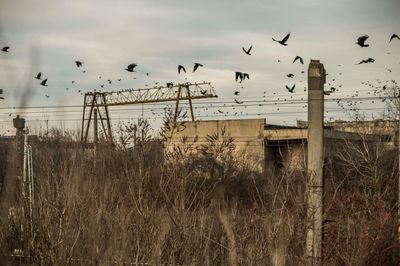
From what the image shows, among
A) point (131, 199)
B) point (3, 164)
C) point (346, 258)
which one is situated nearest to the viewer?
point (3, 164)

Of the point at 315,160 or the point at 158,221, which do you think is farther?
the point at 315,160

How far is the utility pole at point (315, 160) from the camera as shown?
24.4ft

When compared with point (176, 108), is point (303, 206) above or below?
below

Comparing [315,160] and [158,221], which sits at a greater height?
[315,160]

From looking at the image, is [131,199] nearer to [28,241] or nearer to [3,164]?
[28,241]

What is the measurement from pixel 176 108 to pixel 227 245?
196cm

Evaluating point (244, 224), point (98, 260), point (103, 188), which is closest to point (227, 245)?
point (244, 224)

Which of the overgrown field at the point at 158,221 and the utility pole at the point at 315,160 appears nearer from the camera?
the overgrown field at the point at 158,221

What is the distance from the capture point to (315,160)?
803 centimetres

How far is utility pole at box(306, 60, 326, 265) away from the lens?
742cm

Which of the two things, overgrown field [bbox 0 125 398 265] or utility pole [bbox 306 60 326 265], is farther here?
utility pole [bbox 306 60 326 265]

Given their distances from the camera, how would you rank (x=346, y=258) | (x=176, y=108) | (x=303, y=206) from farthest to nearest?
(x=346, y=258) → (x=303, y=206) → (x=176, y=108)

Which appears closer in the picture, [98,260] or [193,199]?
[98,260]

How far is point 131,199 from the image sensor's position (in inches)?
258
